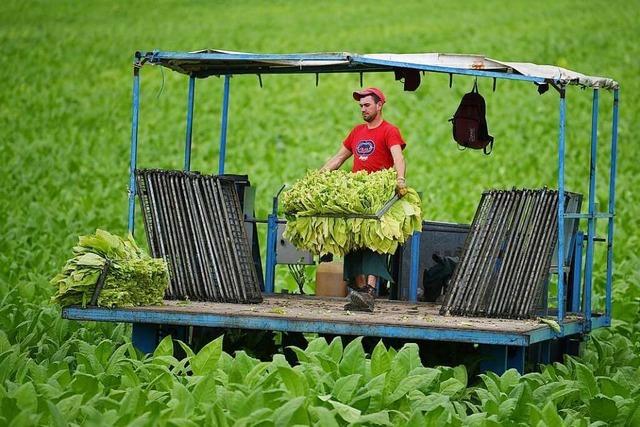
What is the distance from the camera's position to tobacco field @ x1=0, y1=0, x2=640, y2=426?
297 inches

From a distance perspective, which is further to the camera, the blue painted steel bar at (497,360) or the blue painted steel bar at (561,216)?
the blue painted steel bar at (561,216)

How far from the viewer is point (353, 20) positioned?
3641 cm

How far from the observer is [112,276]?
9.12m

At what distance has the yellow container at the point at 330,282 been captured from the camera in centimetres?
1114

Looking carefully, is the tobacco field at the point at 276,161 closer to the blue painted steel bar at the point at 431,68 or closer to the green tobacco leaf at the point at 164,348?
the green tobacco leaf at the point at 164,348

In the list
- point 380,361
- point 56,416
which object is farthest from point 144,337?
point 56,416

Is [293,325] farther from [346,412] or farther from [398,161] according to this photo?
[398,161]

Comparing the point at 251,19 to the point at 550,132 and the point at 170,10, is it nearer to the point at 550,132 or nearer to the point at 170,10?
the point at 170,10

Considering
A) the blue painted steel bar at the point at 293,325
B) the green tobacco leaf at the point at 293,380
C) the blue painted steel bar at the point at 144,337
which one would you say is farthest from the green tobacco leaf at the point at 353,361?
the blue painted steel bar at the point at 144,337

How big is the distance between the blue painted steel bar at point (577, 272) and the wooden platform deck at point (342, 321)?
33.8 inches

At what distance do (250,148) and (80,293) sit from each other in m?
14.8

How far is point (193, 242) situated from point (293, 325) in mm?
1520

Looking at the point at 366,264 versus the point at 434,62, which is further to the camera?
the point at 366,264

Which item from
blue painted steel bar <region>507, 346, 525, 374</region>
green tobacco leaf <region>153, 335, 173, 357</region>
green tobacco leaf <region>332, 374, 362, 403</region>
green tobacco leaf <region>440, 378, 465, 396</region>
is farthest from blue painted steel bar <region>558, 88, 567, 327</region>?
green tobacco leaf <region>153, 335, 173, 357</region>
